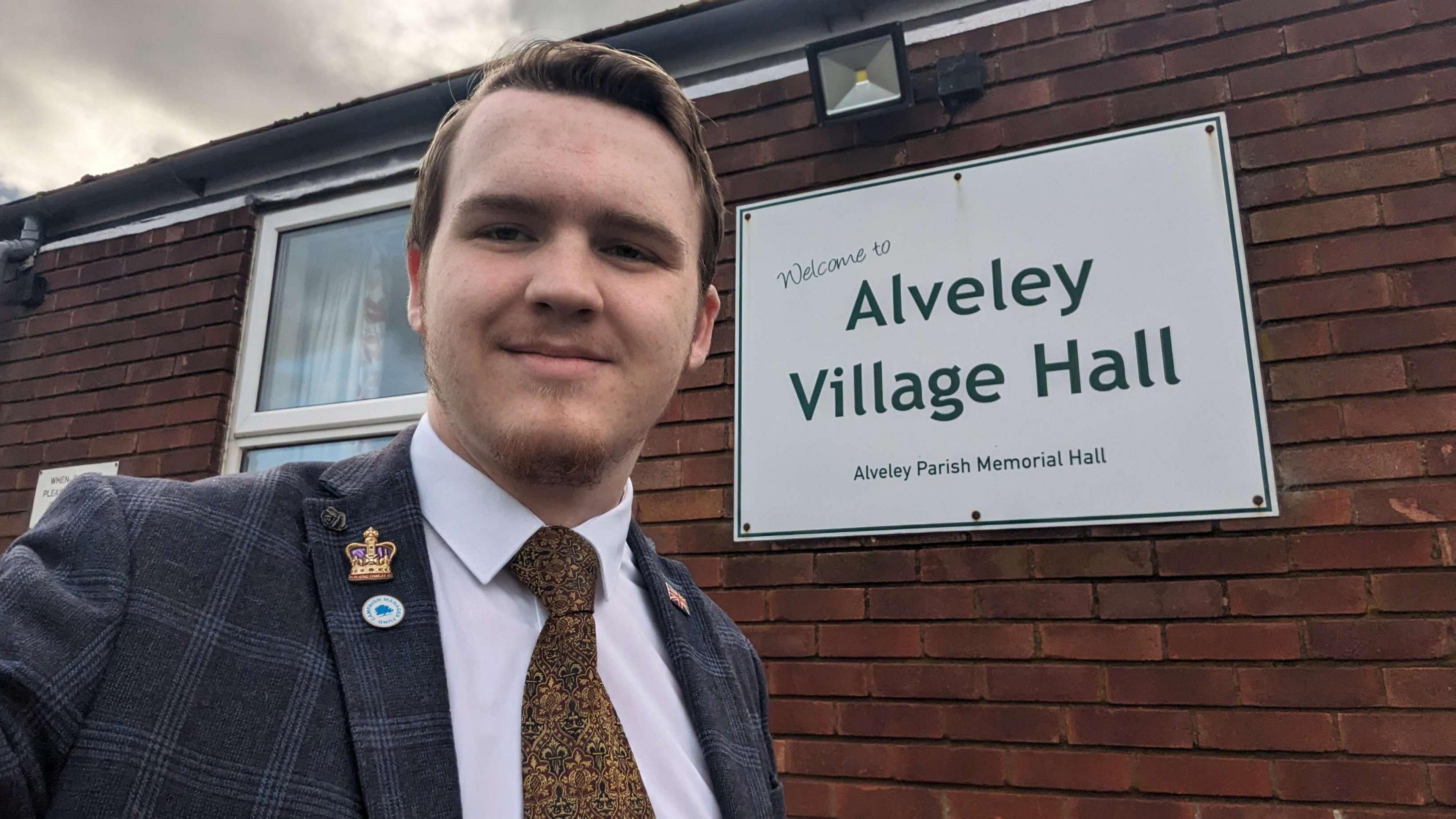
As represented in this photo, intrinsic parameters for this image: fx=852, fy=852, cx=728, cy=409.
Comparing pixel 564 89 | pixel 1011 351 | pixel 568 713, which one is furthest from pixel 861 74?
pixel 568 713

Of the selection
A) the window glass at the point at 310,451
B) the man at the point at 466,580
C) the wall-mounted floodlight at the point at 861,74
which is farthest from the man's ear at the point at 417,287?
the window glass at the point at 310,451

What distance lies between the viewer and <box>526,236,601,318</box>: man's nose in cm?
114

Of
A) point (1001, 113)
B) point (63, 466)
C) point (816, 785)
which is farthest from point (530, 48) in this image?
point (63, 466)

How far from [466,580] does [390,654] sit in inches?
6.9

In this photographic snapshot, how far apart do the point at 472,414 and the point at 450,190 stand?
0.37 metres

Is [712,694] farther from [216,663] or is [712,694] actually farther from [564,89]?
[564,89]

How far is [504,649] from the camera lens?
1.12 m

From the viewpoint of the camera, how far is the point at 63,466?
407 cm

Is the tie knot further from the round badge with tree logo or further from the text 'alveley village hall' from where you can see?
the text 'alveley village hall'

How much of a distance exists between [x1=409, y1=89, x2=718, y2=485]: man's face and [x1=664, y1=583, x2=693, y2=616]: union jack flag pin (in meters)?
0.34

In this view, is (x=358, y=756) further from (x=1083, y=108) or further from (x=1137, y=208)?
(x=1083, y=108)

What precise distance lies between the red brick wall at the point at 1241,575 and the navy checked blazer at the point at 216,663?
1742mm

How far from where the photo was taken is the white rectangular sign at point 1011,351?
7.94 feet

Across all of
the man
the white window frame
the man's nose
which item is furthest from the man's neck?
the white window frame
